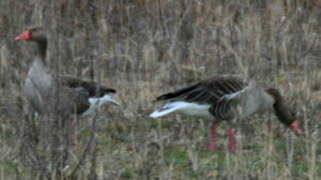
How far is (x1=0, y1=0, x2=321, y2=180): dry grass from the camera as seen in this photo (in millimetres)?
6961

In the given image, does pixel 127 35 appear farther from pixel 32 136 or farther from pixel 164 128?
pixel 32 136

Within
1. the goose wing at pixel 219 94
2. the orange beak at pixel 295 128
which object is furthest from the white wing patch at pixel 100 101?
the orange beak at pixel 295 128

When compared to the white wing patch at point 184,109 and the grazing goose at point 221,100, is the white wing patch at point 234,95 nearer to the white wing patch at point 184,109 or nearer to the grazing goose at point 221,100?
the grazing goose at point 221,100

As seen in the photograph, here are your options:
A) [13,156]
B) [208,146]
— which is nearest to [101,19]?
[208,146]

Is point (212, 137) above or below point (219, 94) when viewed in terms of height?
below

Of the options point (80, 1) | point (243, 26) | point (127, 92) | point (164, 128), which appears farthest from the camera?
point (80, 1)

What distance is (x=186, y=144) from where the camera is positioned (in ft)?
26.6

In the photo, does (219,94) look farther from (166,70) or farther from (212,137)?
(166,70)

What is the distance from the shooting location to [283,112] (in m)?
8.58

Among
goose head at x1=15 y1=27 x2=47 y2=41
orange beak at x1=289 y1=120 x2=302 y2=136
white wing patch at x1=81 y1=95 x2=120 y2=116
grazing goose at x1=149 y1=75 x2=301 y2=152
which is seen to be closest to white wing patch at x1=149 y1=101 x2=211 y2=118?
grazing goose at x1=149 y1=75 x2=301 y2=152

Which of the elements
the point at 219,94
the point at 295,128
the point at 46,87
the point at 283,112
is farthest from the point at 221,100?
the point at 46,87

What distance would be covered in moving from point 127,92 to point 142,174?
112 inches

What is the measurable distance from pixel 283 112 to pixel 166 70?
5.98ft

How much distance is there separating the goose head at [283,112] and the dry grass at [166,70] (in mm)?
110
